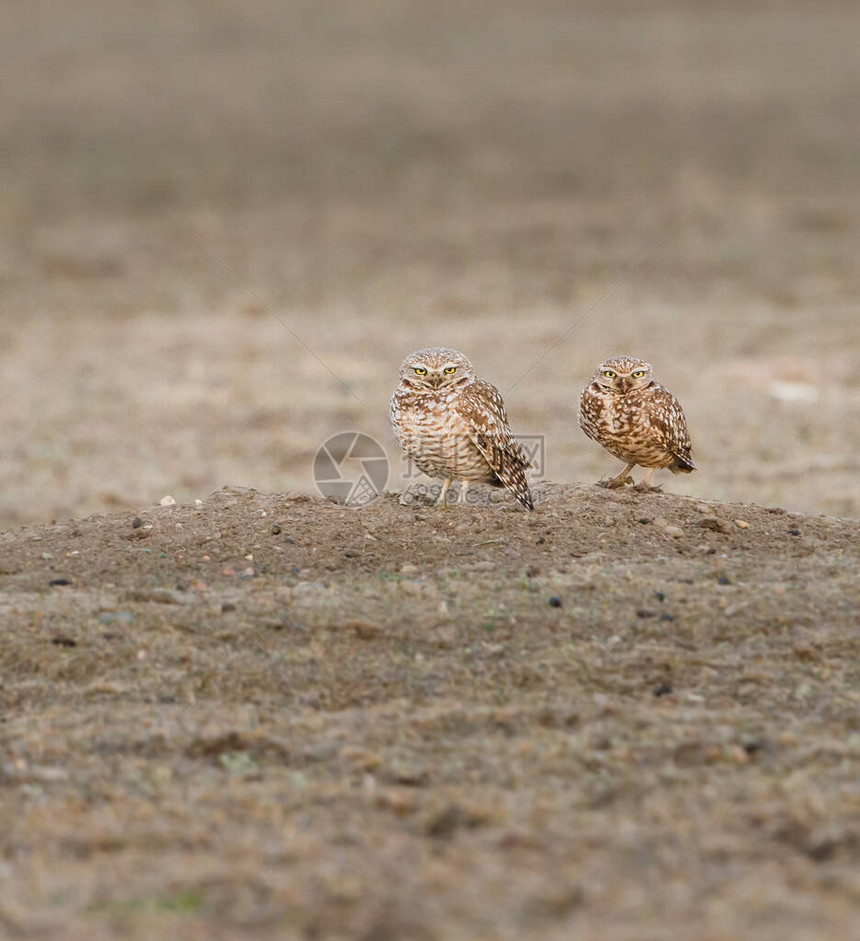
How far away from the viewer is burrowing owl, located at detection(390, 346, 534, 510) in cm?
778

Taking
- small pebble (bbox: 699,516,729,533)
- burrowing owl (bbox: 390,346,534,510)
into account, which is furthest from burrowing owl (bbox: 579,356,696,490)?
small pebble (bbox: 699,516,729,533)

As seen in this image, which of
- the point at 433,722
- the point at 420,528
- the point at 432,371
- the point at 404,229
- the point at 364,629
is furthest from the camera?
the point at 404,229

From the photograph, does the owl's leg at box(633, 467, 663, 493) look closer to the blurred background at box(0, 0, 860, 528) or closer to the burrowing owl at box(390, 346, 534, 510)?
the burrowing owl at box(390, 346, 534, 510)

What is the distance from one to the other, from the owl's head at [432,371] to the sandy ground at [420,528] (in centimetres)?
86

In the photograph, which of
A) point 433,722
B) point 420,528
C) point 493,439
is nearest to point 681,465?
point 493,439

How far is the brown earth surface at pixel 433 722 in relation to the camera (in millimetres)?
4211

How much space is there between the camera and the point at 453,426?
7.75 meters

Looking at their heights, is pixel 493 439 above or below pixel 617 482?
above

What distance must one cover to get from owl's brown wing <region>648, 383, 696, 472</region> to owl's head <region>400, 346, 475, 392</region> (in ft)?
3.99

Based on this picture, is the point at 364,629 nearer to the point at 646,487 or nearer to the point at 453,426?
the point at 453,426

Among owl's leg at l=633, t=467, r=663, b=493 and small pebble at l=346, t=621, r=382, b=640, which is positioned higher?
owl's leg at l=633, t=467, r=663, b=493

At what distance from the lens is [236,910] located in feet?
13.6

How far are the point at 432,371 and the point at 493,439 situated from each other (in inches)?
23.0

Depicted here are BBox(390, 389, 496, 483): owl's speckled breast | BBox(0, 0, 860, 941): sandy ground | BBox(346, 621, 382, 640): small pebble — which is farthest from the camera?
BBox(390, 389, 496, 483): owl's speckled breast
